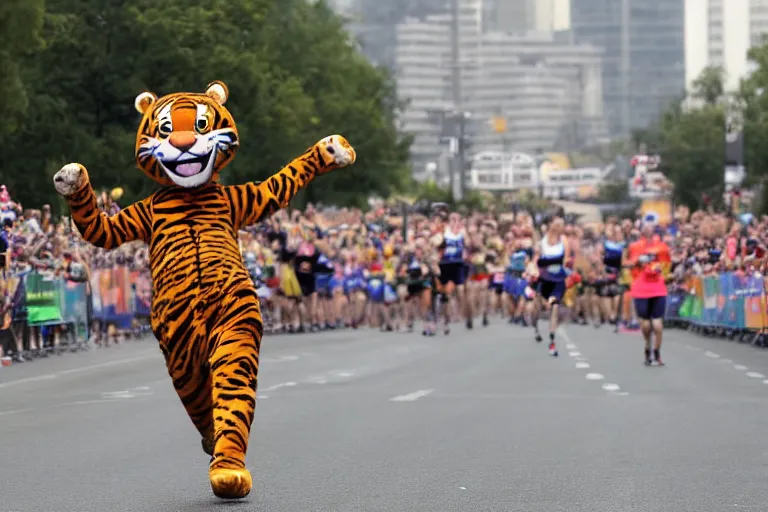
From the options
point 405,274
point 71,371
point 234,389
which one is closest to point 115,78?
point 405,274

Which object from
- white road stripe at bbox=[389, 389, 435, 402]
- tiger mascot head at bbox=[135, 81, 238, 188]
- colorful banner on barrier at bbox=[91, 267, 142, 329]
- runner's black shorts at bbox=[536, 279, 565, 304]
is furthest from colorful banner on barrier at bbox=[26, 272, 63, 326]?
tiger mascot head at bbox=[135, 81, 238, 188]

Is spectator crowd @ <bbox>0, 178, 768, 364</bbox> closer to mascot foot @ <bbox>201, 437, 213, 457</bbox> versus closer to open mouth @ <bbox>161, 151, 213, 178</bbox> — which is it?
mascot foot @ <bbox>201, 437, 213, 457</bbox>

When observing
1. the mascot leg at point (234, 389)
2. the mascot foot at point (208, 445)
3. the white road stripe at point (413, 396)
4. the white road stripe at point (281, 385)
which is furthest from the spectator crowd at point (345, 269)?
the mascot leg at point (234, 389)

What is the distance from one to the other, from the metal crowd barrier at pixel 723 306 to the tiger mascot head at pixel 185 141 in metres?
20.9

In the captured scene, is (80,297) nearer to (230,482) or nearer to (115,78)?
(230,482)

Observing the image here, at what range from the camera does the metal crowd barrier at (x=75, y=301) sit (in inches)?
1080

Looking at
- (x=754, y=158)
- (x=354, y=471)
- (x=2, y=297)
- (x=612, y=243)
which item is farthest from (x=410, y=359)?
(x=754, y=158)

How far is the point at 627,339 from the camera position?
3456 cm

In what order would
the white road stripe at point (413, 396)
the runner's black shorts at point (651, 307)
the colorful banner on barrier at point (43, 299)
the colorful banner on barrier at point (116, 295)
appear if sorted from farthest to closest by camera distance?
the colorful banner on barrier at point (116, 295) → the colorful banner on barrier at point (43, 299) → the runner's black shorts at point (651, 307) → the white road stripe at point (413, 396)

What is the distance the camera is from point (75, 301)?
30406 millimetres

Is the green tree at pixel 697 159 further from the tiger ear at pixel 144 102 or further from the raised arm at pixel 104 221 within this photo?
the raised arm at pixel 104 221

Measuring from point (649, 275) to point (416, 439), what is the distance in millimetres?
10631

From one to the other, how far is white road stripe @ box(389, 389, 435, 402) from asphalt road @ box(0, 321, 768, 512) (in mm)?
32

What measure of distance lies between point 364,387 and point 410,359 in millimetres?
6753
